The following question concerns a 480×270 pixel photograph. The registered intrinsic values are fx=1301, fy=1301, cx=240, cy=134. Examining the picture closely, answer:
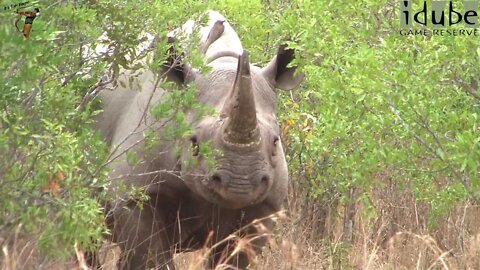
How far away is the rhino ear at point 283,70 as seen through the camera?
7.73 m

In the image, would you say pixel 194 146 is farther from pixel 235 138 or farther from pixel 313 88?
pixel 313 88

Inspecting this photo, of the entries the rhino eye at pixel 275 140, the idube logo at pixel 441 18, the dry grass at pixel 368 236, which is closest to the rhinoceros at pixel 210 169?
the rhino eye at pixel 275 140

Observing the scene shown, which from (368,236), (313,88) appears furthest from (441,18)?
(313,88)

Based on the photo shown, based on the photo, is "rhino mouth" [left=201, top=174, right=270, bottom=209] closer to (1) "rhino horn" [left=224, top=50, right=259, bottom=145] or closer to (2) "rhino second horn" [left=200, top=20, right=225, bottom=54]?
(1) "rhino horn" [left=224, top=50, right=259, bottom=145]

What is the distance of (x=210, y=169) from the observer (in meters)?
6.78

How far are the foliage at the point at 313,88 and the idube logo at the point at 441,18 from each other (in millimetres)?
66

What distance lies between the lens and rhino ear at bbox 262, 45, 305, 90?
7.73 m

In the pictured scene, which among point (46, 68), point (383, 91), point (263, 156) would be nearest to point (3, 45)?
point (46, 68)

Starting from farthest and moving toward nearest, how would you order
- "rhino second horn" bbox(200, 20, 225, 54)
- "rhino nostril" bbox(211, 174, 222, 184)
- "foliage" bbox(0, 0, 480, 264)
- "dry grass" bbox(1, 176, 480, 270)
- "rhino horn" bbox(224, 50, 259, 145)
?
"dry grass" bbox(1, 176, 480, 270)
"rhino second horn" bbox(200, 20, 225, 54)
"rhino nostril" bbox(211, 174, 222, 184)
"rhino horn" bbox(224, 50, 259, 145)
"foliage" bbox(0, 0, 480, 264)

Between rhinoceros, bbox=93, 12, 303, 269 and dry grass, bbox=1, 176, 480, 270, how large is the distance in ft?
0.79

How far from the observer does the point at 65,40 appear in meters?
6.07

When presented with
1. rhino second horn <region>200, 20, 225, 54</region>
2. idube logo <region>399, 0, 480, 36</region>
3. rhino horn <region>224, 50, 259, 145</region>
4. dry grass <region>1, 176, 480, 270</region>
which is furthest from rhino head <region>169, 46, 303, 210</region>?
idube logo <region>399, 0, 480, 36</region>

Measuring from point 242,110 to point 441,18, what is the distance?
4.04 feet

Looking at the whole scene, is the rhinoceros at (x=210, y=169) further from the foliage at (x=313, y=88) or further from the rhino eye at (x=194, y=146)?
the foliage at (x=313, y=88)
